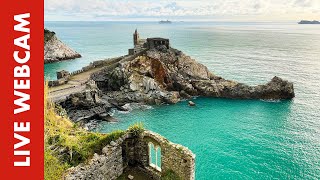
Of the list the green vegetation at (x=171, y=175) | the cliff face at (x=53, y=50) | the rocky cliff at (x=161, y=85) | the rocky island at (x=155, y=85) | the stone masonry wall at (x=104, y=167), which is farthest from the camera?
the cliff face at (x=53, y=50)

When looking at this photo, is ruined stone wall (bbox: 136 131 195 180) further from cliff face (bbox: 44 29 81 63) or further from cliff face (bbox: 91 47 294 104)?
cliff face (bbox: 44 29 81 63)

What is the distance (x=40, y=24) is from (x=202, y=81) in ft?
196

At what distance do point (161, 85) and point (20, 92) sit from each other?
56362 mm

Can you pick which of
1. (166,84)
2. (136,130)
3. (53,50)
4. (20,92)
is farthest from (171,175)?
(53,50)

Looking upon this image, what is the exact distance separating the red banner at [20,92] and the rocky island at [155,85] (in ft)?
143

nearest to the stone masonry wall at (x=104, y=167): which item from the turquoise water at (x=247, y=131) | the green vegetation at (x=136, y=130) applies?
the green vegetation at (x=136, y=130)

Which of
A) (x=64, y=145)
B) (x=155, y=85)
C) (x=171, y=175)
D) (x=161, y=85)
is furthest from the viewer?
(x=161, y=85)

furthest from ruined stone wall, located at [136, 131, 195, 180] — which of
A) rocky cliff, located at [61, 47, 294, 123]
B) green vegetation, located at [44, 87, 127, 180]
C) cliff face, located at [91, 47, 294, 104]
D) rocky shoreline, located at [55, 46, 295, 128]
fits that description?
cliff face, located at [91, 47, 294, 104]

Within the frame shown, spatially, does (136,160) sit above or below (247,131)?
above

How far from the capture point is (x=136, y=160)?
22.7 m

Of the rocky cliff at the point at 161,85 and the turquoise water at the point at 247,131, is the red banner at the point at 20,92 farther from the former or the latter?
the rocky cliff at the point at 161,85

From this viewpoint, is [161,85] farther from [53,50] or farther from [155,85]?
[53,50]

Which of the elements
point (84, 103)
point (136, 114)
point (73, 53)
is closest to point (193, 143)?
point (136, 114)

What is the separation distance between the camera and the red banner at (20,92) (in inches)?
419
